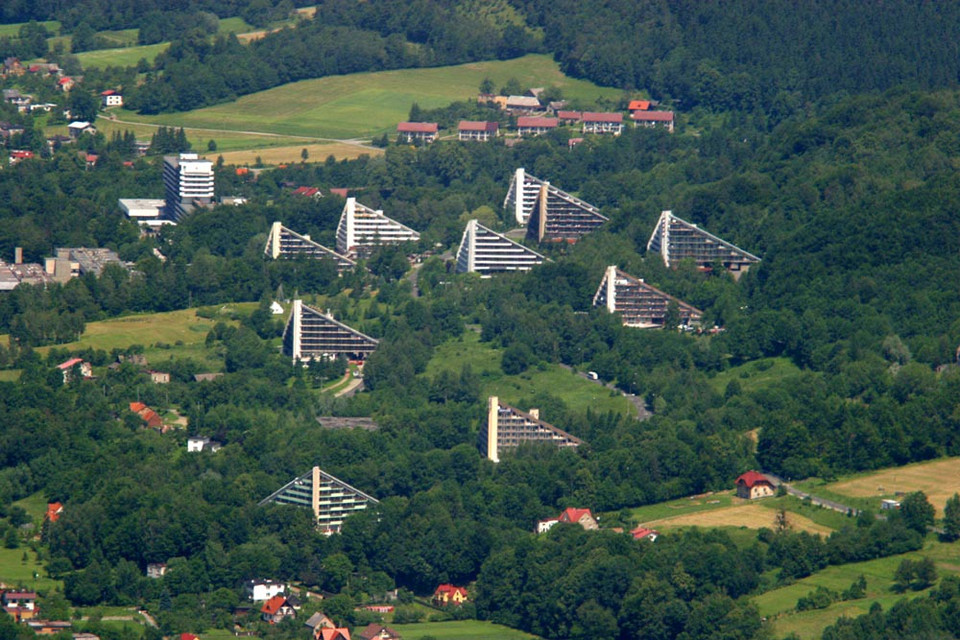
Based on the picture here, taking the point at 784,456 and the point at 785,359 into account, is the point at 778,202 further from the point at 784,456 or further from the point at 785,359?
the point at 784,456

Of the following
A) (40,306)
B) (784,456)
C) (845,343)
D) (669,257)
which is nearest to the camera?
(784,456)

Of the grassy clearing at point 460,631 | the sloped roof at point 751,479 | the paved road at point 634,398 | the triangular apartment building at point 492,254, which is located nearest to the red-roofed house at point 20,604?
the grassy clearing at point 460,631

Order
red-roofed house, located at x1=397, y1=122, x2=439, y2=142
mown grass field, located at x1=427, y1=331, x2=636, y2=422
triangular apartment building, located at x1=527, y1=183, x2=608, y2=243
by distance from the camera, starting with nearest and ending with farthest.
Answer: mown grass field, located at x1=427, y1=331, x2=636, y2=422 → triangular apartment building, located at x1=527, y1=183, x2=608, y2=243 → red-roofed house, located at x1=397, y1=122, x2=439, y2=142

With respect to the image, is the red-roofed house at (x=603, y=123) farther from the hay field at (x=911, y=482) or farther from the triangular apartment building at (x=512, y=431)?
the hay field at (x=911, y=482)

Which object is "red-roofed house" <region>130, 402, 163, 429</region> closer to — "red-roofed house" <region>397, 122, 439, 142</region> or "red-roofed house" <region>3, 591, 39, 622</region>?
"red-roofed house" <region>3, 591, 39, 622</region>

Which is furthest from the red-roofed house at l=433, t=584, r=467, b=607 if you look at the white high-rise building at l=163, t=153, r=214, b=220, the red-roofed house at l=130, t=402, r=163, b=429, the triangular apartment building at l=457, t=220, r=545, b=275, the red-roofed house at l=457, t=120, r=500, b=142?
the red-roofed house at l=457, t=120, r=500, b=142

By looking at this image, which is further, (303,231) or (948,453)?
(303,231)

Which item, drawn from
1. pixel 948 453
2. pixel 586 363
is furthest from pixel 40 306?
pixel 948 453
